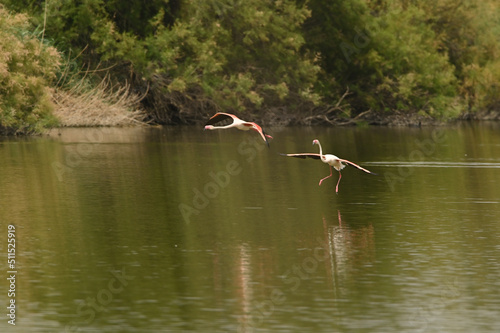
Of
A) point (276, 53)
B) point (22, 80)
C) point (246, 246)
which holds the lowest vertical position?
point (246, 246)

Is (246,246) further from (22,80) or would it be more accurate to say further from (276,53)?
(276,53)

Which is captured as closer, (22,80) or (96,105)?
(22,80)

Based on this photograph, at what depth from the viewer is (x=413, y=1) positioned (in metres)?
72.4

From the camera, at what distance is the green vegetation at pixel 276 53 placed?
178 feet

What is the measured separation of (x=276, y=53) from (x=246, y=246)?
150 feet

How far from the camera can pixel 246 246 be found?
15.9 m

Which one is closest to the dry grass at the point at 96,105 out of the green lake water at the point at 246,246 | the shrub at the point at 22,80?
the shrub at the point at 22,80

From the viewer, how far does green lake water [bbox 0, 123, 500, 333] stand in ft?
37.8

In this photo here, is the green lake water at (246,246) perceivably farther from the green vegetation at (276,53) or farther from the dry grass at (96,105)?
the green vegetation at (276,53)

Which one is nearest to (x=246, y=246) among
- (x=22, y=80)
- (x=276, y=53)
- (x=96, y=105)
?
(x=22, y=80)

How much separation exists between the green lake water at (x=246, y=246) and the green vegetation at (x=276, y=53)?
20.0 meters

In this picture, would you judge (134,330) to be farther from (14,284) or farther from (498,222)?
(498,222)

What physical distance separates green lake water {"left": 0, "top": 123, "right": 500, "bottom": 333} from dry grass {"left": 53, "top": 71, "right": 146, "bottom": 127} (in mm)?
18809

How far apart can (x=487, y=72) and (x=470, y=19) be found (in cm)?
368
